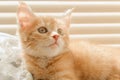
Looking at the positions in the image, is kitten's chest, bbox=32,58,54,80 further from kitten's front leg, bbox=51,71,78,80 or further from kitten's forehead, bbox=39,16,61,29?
kitten's forehead, bbox=39,16,61,29

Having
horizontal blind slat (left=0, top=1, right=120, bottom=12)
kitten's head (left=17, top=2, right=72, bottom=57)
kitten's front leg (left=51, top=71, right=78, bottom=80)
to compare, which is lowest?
kitten's front leg (left=51, top=71, right=78, bottom=80)

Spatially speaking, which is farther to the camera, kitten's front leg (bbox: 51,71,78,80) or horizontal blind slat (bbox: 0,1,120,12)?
horizontal blind slat (bbox: 0,1,120,12)

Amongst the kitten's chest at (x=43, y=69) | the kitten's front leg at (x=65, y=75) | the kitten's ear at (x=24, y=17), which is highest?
the kitten's ear at (x=24, y=17)

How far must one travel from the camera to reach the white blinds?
5.42 feet

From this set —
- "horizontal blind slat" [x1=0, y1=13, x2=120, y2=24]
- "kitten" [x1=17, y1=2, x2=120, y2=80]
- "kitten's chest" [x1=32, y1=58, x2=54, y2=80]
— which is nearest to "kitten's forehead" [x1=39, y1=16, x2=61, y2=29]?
"kitten" [x1=17, y1=2, x2=120, y2=80]

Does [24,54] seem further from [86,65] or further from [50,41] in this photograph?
[86,65]

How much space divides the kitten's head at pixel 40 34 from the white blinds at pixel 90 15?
0.36 metres

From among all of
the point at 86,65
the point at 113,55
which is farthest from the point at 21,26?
the point at 113,55

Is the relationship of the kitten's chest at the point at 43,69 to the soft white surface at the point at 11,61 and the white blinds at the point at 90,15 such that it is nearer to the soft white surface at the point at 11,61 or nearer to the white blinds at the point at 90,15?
the soft white surface at the point at 11,61

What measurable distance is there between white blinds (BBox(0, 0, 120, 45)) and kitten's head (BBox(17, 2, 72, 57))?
1.17 ft

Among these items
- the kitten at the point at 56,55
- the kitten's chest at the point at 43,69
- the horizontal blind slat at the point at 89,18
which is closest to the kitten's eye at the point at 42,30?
the kitten at the point at 56,55

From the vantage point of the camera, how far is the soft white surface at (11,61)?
3.95 ft

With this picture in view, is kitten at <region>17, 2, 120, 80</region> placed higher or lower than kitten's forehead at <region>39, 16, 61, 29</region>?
lower

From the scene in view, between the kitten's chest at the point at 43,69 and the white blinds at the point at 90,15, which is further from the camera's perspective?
the white blinds at the point at 90,15
